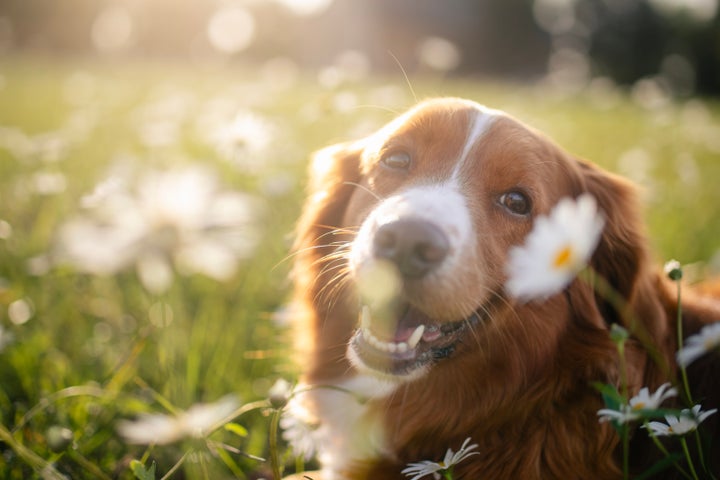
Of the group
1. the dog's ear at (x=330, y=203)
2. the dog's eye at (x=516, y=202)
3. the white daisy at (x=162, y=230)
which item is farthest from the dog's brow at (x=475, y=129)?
the white daisy at (x=162, y=230)

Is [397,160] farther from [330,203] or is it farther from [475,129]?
[330,203]

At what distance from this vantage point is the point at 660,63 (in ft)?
125

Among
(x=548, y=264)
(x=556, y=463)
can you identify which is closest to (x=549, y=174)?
(x=556, y=463)

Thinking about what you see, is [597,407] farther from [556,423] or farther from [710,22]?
[710,22]

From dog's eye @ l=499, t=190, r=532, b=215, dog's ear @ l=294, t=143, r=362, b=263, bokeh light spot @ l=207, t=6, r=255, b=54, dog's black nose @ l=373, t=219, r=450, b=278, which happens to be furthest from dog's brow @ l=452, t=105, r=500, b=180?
bokeh light spot @ l=207, t=6, r=255, b=54

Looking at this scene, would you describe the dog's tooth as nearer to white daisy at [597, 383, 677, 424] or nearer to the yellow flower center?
white daisy at [597, 383, 677, 424]

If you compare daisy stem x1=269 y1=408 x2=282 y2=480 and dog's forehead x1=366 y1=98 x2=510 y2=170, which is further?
dog's forehead x1=366 y1=98 x2=510 y2=170

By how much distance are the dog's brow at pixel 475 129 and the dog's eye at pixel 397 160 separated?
26 cm

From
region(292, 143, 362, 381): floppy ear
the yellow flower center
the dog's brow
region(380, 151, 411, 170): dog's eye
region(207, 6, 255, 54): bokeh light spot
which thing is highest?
the yellow flower center

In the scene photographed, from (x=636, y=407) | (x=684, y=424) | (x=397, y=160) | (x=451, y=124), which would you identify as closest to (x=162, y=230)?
(x=397, y=160)

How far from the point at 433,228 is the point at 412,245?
0.09 m

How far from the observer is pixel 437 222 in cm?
205

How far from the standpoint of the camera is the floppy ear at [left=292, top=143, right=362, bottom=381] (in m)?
2.73

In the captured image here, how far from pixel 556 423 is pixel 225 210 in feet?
4.86
